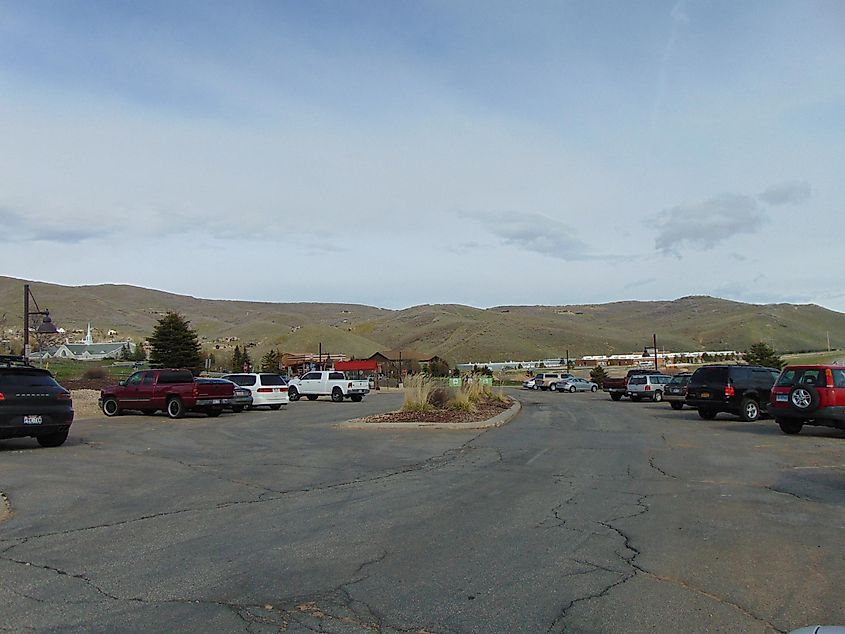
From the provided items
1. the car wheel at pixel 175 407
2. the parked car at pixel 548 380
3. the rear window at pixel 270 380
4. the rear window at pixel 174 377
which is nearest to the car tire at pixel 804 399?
the rear window at pixel 174 377

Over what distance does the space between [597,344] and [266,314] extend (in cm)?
8565

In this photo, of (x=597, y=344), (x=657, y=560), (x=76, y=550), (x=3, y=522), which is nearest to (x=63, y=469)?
(x=3, y=522)

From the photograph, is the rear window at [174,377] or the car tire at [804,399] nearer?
the car tire at [804,399]

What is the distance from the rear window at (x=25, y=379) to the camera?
51.0 ft

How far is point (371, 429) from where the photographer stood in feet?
71.3

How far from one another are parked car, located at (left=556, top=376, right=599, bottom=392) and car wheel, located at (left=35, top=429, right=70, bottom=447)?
48630 millimetres

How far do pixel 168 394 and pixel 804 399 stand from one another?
1990 centimetres

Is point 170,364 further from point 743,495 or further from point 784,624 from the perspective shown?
point 784,624

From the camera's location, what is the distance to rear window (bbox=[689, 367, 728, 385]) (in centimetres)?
2560

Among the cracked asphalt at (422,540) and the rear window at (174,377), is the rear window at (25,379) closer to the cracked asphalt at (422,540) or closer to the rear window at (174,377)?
the cracked asphalt at (422,540)

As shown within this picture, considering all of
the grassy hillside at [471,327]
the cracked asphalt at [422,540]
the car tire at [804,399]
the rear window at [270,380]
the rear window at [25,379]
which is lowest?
the cracked asphalt at [422,540]

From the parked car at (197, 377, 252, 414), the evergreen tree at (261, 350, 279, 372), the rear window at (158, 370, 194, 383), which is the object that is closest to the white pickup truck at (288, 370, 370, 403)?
the parked car at (197, 377, 252, 414)

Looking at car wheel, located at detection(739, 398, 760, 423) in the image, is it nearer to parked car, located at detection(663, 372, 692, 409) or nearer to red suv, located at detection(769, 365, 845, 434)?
red suv, located at detection(769, 365, 845, 434)

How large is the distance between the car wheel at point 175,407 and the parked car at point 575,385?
130 feet
